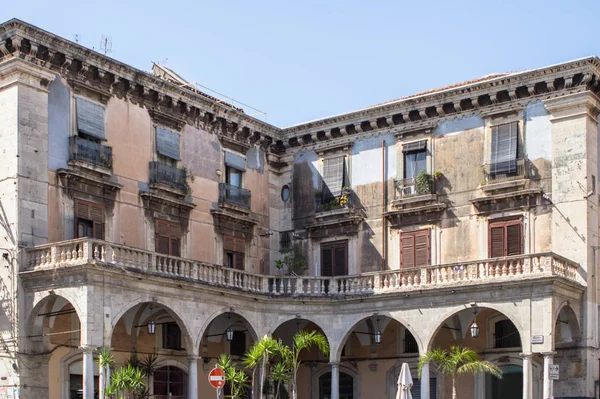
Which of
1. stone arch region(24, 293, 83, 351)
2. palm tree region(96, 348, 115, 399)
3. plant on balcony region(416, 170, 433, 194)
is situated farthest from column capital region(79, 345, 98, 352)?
plant on balcony region(416, 170, 433, 194)

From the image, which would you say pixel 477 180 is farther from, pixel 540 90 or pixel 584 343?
pixel 584 343

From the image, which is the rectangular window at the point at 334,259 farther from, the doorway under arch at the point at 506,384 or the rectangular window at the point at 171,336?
the doorway under arch at the point at 506,384

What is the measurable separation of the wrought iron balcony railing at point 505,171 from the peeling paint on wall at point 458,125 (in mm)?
1634

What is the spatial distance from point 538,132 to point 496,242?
389 centimetres

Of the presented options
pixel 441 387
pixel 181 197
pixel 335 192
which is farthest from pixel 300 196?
pixel 441 387

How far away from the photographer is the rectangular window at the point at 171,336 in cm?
3175

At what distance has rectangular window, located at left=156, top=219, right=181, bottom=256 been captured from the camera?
3117cm

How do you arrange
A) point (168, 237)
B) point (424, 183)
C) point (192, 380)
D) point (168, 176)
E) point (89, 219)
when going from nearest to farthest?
point (192, 380) → point (89, 219) → point (168, 237) → point (168, 176) → point (424, 183)

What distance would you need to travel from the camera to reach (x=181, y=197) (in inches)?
1264

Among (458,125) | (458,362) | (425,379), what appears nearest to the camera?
(458,362)

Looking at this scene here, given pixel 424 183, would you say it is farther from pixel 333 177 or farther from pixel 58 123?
pixel 58 123

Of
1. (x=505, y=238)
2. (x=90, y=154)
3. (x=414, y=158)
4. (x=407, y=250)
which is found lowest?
(x=407, y=250)

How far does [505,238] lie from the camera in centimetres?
3078

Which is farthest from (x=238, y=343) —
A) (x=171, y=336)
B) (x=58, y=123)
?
(x=58, y=123)
